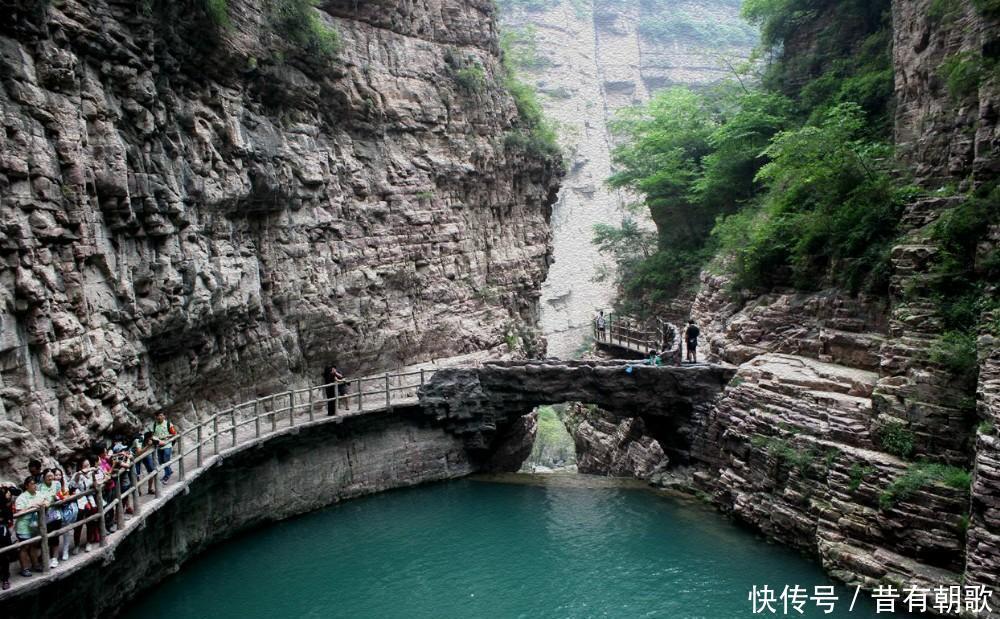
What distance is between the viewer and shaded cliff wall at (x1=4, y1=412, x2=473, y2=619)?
41.1ft

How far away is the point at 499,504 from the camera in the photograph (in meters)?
21.0

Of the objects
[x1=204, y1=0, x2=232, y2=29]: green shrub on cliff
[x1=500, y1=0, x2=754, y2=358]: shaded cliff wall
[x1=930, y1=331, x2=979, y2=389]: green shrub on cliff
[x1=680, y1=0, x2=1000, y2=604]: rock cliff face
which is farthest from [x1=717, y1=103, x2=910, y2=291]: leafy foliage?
[x1=500, y1=0, x2=754, y2=358]: shaded cliff wall

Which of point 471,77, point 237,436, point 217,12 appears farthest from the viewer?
point 471,77

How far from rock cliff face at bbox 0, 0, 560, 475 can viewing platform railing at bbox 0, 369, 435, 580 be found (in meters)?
0.75

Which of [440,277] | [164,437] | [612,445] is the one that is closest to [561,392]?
[440,277]

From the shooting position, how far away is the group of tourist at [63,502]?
10.1 m

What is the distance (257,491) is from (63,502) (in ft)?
28.1

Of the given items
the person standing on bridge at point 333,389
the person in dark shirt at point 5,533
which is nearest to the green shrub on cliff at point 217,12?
the person standing on bridge at point 333,389

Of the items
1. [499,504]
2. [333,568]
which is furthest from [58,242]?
[499,504]

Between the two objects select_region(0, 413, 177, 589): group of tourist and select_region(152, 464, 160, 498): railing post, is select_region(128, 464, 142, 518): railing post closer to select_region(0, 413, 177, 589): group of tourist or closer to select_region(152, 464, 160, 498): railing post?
select_region(0, 413, 177, 589): group of tourist

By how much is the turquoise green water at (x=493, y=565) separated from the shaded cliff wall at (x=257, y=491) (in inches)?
20.1

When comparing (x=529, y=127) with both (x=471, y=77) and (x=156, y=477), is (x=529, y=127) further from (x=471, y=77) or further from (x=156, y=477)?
(x=156, y=477)

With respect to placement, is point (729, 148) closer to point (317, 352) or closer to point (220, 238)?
point (317, 352)

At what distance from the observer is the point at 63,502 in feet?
34.6
